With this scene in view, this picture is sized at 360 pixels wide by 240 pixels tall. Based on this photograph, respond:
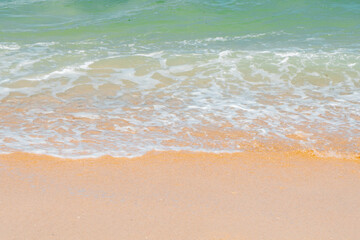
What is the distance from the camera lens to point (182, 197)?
2930 mm

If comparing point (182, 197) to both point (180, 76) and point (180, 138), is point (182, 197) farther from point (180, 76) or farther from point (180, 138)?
point (180, 76)

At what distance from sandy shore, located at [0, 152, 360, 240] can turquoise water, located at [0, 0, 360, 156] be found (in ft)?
0.91

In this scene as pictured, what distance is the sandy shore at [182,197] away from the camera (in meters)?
2.54

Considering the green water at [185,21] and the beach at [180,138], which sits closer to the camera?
the beach at [180,138]

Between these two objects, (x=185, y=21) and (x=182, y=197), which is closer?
(x=182, y=197)

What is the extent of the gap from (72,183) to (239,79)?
11.3 ft

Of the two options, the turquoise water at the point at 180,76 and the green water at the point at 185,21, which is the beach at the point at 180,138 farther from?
the green water at the point at 185,21

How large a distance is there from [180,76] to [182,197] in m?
3.44

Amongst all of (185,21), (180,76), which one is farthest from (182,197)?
(185,21)

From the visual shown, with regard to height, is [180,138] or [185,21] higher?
[185,21]

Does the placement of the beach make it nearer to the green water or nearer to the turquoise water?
the turquoise water

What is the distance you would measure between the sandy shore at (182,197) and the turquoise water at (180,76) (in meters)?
0.28

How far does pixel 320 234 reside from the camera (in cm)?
253

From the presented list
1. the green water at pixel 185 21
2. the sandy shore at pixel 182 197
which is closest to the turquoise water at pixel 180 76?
the green water at pixel 185 21
